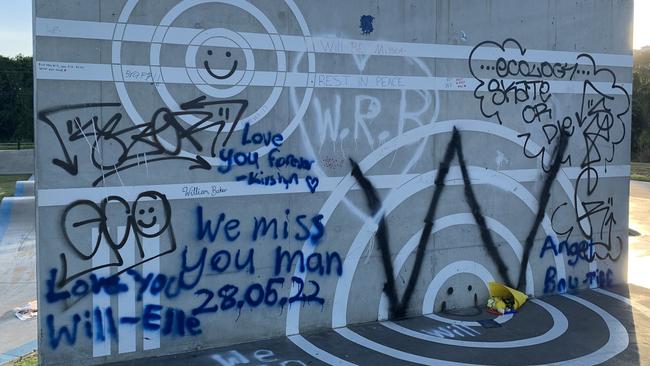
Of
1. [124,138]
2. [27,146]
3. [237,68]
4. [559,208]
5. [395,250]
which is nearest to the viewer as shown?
[124,138]

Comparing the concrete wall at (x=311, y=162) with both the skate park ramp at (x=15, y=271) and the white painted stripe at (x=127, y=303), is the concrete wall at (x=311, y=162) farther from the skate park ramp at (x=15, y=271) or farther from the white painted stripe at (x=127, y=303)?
the skate park ramp at (x=15, y=271)

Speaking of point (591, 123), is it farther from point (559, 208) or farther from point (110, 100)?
point (110, 100)

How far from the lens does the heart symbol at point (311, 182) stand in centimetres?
663

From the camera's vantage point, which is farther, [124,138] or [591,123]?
[591,123]

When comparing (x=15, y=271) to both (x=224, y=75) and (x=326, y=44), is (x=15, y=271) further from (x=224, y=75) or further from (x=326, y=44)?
(x=326, y=44)

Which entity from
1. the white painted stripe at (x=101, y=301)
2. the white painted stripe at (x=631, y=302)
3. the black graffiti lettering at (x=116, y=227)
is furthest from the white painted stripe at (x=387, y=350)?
the white painted stripe at (x=631, y=302)

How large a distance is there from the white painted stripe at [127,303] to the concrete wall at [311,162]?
0.02 metres

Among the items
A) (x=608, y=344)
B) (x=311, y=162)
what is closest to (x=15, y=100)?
(x=311, y=162)

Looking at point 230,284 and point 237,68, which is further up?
point 237,68

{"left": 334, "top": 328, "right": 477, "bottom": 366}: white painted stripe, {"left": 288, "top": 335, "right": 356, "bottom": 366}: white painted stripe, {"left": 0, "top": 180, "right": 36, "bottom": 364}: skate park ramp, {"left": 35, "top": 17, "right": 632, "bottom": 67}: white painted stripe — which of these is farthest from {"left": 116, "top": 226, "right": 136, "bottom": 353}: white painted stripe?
{"left": 334, "top": 328, "right": 477, "bottom": 366}: white painted stripe

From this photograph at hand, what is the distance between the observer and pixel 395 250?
713 centimetres

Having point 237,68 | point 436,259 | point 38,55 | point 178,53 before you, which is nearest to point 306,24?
point 237,68

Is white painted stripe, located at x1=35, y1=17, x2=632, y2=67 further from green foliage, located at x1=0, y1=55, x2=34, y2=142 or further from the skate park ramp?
green foliage, located at x1=0, y1=55, x2=34, y2=142

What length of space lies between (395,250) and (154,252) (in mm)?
2791
